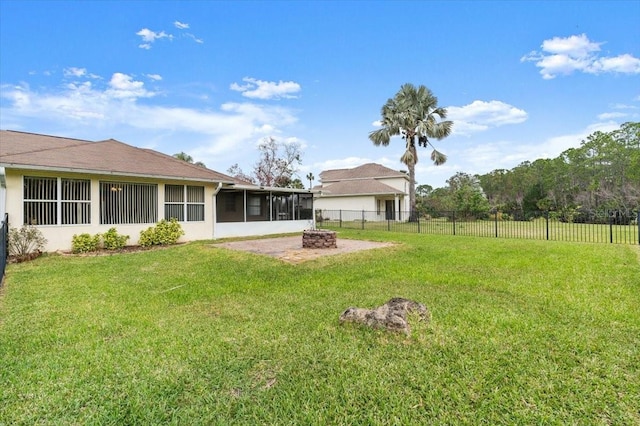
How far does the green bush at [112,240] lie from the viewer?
9.90 m

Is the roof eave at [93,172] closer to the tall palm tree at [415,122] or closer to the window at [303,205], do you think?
the window at [303,205]

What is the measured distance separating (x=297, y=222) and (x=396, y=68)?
8.98 m

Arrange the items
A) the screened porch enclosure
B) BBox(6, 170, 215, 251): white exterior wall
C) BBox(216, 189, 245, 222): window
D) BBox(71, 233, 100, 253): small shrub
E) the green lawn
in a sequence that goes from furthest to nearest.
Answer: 1. the screened porch enclosure
2. BBox(216, 189, 245, 222): window
3. the green lawn
4. BBox(71, 233, 100, 253): small shrub
5. BBox(6, 170, 215, 251): white exterior wall

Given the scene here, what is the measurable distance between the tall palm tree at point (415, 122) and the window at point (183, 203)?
15.6m

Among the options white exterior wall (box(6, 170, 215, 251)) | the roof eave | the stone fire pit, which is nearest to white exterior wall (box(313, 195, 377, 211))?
white exterior wall (box(6, 170, 215, 251))

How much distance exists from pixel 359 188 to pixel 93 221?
2189 centimetres

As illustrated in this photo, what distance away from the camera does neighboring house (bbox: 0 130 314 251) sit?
344 inches

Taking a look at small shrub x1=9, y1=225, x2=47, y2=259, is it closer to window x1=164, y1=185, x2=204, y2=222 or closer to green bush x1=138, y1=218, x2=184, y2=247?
green bush x1=138, y1=218, x2=184, y2=247

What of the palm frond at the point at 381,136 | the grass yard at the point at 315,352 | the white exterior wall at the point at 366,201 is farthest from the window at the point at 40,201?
the palm frond at the point at 381,136

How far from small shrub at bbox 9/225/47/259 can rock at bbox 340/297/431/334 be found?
915 centimetres

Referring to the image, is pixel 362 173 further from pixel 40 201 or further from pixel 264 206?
pixel 40 201

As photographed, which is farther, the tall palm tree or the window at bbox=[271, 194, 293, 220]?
the tall palm tree

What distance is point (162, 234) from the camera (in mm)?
10984

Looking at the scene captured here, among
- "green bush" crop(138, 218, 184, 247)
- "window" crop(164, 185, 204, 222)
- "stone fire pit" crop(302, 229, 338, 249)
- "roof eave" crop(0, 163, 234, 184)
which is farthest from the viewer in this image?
"window" crop(164, 185, 204, 222)
